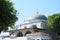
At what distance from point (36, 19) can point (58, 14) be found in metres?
11.4

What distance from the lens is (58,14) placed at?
55.4 meters

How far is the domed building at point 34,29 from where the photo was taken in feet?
177

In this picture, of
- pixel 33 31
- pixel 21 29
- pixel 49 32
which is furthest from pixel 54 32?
pixel 21 29

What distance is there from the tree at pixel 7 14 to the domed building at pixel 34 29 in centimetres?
2957

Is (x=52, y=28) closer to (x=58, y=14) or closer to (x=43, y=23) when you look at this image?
(x=58, y=14)

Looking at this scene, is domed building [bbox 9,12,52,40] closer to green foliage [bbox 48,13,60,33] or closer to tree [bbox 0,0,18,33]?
green foliage [bbox 48,13,60,33]

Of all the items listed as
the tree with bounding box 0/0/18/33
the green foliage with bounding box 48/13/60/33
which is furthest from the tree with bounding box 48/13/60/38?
the tree with bounding box 0/0/18/33

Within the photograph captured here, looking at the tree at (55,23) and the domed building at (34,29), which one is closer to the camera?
the tree at (55,23)

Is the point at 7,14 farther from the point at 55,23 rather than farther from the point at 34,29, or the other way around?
the point at 34,29

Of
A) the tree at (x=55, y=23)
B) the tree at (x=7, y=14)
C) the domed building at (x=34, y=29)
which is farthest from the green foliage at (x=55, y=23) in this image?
the tree at (x=7, y=14)

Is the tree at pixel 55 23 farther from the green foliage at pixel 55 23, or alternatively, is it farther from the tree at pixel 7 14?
the tree at pixel 7 14

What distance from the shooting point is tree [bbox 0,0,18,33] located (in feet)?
70.2

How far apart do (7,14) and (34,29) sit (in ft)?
127

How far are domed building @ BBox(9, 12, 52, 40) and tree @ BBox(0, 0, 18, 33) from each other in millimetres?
29570
